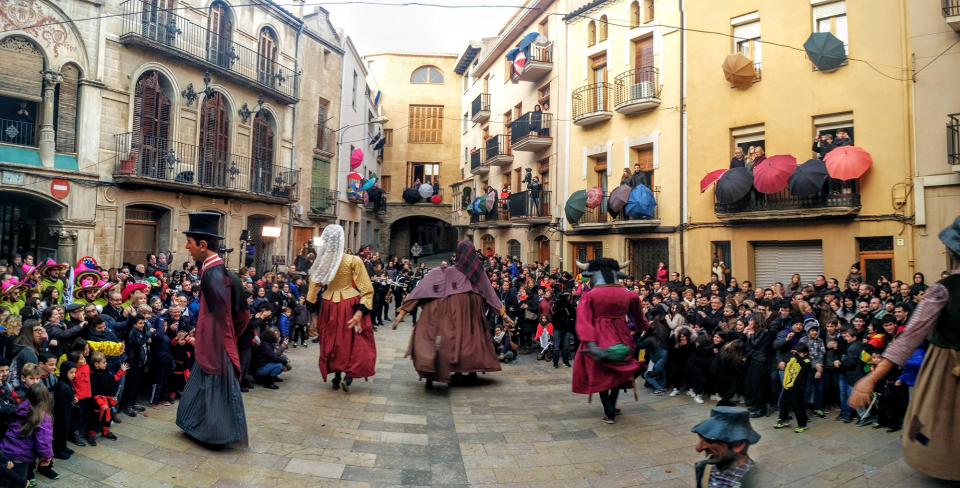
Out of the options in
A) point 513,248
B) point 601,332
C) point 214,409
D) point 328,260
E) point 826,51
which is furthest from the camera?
point 513,248

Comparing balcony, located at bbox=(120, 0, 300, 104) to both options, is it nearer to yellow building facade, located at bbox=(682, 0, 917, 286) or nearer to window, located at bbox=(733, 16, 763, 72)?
yellow building facade, located at bbox=(682, 0, 917, 286)

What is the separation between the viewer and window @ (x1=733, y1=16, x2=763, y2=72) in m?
14.5

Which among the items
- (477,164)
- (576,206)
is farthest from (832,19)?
(477,164)

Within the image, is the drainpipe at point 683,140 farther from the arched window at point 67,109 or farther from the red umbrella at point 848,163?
the arched window at point 67,109

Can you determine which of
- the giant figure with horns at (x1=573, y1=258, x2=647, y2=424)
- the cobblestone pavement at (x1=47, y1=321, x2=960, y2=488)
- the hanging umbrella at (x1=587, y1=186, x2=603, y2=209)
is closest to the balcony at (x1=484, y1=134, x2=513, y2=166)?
the hanging umbrella at (x1=587, y1=186, x2=603, y2=209)

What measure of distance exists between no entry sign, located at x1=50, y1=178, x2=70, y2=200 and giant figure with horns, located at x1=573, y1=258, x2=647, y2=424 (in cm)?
1409

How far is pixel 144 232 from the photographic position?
16.8 m

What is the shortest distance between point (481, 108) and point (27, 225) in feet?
63.8

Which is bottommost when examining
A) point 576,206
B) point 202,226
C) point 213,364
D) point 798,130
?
point 213,364

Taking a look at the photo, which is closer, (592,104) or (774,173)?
(774,173)

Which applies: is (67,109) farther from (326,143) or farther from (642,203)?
(642,203)

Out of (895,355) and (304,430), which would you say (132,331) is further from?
(895,355)

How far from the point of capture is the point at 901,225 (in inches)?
468

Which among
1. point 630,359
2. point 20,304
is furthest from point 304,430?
point 20,304
